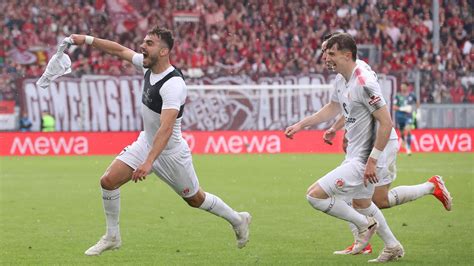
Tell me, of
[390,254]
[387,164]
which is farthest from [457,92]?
[390,254]

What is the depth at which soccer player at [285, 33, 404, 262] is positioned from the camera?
10109mm

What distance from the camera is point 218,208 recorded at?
11227 mm

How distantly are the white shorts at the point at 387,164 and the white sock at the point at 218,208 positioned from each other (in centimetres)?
157

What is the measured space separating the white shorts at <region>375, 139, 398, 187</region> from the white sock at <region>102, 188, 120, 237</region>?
271 cm

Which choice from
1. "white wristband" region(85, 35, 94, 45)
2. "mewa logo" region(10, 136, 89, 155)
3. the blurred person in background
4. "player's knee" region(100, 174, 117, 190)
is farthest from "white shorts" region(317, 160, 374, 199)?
the blurred person in background

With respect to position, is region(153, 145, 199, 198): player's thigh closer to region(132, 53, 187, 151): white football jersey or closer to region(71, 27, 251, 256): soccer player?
region(71, 27, 251, 256): soccer player

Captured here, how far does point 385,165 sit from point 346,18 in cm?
3127

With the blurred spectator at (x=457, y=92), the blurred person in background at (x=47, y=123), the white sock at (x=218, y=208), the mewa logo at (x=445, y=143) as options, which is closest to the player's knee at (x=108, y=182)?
the white sock at (x=218, y=208)

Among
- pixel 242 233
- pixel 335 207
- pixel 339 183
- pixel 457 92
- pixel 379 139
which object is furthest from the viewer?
pixel 457 92

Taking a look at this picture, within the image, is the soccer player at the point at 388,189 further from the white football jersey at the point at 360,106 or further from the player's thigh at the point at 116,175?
the player's thigh at the point at 116,175

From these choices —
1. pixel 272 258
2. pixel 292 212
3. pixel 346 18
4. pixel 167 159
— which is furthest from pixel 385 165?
pixel 346 18

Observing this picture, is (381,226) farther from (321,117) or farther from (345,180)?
(321,117)

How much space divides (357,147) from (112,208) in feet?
8.60

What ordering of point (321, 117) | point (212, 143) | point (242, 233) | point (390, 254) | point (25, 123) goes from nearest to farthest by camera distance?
point (390, 254) → point (321, 117) → point (242, 233) → point (212, 143) → point (25, 123)
